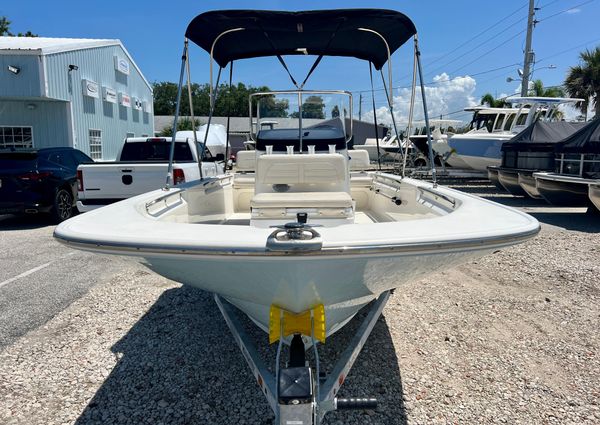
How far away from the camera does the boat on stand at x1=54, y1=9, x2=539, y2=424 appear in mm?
1911

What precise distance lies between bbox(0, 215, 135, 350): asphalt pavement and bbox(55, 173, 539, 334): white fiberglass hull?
1.06m

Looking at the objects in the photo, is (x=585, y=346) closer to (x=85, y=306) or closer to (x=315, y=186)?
(x=315, y=186)

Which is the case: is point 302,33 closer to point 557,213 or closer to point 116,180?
point 116,180

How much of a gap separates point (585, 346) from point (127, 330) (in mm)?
3535

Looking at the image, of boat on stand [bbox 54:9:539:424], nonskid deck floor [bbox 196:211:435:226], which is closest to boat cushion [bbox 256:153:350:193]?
boat on stand [bbox 54:9:539:424]

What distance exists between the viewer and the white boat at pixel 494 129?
1410 cm

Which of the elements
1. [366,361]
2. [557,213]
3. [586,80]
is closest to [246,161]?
[366,361]

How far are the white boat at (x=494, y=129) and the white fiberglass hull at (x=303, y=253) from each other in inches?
503

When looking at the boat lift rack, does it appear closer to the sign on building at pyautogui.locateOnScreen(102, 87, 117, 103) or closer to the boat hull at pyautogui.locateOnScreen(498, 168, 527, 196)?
the boat hull at pyautogui.locateOnScreen(498, 168, 527, 196)

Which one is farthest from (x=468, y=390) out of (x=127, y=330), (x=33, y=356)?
(x=33, y=356)

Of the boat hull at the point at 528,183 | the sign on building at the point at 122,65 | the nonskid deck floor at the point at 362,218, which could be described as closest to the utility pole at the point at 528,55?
the boat hull at the point at 528,183

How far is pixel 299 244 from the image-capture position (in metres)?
1.80

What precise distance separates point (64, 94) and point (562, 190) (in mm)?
14553

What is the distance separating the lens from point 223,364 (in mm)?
3152
